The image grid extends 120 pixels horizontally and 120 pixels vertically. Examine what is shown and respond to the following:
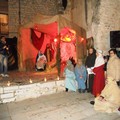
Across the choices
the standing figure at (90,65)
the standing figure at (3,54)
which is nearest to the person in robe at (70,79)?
the standing figure at (90,65)

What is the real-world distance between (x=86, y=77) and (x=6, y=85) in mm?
2772

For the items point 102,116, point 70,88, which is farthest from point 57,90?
point 102,116

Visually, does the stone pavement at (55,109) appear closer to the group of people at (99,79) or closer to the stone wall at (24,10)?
the group of people at (99,79)

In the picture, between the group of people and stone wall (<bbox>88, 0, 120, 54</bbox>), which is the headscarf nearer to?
the group of people

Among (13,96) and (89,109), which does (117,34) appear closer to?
(89,109)

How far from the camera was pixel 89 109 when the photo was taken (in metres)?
5.19

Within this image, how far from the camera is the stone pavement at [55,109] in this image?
471 cm

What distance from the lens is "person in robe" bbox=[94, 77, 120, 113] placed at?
5.01 metres

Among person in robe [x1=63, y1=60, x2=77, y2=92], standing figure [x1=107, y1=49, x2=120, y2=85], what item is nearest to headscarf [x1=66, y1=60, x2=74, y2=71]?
person in robe [x1=63, y1=60, x2=77, y2=92]

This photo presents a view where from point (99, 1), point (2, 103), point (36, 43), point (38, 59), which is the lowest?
point (2, 103)

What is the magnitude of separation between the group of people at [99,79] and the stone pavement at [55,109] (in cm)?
31

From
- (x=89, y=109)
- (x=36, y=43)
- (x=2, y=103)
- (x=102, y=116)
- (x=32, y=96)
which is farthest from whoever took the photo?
(x=36, y=43)

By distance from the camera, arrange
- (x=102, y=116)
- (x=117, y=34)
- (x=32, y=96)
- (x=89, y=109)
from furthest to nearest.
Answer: (x=117, y=34) < (x=32, y=96) < (x=89, y=109) < (x=102, y=116)

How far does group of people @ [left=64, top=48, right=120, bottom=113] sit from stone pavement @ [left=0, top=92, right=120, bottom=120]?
1.02 ft
